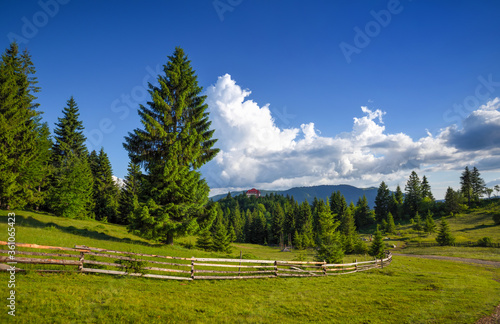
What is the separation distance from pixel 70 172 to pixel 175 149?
1200 inches

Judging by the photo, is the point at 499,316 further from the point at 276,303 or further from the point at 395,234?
the point at 395,234

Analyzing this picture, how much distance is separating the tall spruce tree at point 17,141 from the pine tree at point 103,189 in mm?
23702

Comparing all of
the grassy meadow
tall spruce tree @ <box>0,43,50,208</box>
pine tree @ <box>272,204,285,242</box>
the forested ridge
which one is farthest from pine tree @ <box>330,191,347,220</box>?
tall spruce tree @ <box>0,43,50,208</box>

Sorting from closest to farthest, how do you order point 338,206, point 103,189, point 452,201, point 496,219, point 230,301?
point 230,301
point 103,189
point 496,219
point 338,206
point 452,201

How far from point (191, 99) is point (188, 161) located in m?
6.21

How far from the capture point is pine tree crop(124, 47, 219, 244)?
63.2 ft

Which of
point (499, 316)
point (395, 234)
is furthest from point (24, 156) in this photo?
point (395, 234)

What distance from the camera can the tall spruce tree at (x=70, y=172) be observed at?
1420 inches

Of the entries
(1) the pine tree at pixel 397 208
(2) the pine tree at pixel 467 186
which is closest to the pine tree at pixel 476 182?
(2) the pine tree at pixel 467 186

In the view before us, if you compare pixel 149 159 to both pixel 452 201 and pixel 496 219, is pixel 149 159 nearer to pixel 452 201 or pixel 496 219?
pixel 496 219

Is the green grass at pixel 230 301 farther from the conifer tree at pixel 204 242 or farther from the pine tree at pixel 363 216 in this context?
the pine tree at pixel 363 216

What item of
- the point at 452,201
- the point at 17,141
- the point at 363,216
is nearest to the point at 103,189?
the point at 17,141

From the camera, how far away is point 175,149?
1928 cm

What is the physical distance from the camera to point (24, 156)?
90.1 feet
